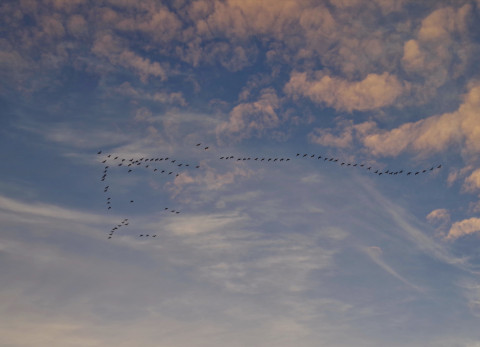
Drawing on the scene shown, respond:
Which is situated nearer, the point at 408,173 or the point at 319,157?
the point at 319,157

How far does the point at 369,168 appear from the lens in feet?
527

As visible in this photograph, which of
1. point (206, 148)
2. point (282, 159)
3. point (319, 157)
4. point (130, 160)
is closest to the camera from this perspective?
point (319, 157)

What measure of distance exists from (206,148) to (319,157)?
189ft

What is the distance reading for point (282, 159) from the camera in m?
178

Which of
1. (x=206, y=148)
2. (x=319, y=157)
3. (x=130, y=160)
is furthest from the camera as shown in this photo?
(x=130, y=160)

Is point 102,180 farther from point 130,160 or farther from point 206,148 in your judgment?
point 206,148

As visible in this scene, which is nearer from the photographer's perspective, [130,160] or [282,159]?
[130,160]

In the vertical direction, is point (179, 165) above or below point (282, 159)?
below

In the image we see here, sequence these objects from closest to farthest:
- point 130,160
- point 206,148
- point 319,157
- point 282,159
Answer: point 319,157
point 206,148
point 130,160
point 282,159

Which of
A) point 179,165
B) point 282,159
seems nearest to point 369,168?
point 282,159

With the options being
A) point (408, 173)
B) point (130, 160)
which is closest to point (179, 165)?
point (130, 160)

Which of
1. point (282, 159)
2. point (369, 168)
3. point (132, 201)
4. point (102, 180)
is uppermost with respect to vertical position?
point (282, 159)

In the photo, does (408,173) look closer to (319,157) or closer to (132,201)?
(319,157)

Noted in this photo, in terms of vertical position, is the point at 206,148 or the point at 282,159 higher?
the point at 282,159
